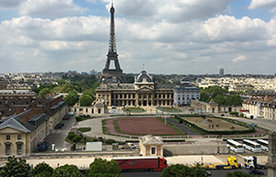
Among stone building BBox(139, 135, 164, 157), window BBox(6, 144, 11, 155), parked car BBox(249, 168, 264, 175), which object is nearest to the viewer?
parked car BBox(249, 168, 264, 175)

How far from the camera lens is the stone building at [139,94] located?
137625mm

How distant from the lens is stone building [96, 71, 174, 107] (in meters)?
138

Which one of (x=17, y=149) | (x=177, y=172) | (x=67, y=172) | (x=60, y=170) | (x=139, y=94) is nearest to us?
(x=67, y=172)

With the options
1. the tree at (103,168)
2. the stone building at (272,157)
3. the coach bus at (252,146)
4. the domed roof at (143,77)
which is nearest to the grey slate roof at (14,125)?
the tree at (103,168)

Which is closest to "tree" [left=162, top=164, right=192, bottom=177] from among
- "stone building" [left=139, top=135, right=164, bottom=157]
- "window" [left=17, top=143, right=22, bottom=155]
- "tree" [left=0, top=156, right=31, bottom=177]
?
"stone building" [left=139, top=135, right=164, bottom=157]

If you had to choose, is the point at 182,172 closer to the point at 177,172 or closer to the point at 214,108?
the point at 177,172

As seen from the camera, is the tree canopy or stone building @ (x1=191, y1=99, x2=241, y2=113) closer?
the tree canopy

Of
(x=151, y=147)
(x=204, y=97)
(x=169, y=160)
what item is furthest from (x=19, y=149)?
(x=204, y=97)

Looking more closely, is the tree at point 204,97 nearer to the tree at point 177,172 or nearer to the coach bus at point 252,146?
the coach bus at point 252,146

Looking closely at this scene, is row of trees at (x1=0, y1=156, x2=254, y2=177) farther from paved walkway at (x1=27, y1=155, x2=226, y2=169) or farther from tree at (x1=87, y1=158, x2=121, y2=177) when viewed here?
paved walkway at (x1=27, y1=155, x2=226, y2=169)

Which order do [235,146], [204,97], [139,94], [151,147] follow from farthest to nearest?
[204,97], [139,94], [235,146], [151,147]

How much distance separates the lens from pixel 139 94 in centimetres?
13825

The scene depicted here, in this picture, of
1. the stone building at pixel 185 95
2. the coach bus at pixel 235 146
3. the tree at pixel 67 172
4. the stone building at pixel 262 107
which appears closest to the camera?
the tree at pixel 67 172

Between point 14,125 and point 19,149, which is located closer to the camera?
point 19,149
